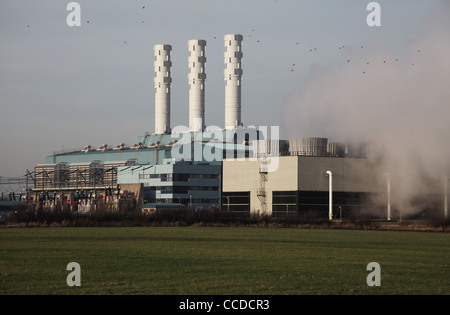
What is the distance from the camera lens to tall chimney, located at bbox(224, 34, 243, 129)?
636 feet

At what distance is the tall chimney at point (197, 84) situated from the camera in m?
196

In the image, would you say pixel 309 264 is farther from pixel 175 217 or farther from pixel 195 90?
pixel 195 90

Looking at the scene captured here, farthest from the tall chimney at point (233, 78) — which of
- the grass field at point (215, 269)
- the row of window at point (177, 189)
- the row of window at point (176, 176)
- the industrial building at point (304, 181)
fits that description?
the grass field at point (215, 269)

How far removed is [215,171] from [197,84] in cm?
3236

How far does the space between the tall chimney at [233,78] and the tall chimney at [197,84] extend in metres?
6.13

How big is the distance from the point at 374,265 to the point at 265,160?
91.7 metres

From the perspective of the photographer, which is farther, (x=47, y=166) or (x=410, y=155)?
(x=47, y=166)

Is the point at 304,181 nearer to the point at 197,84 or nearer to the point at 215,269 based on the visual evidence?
the point at 197,84

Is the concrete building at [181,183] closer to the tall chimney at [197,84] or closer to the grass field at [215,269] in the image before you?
the tall chimney at [197,84]

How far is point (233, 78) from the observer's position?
197m

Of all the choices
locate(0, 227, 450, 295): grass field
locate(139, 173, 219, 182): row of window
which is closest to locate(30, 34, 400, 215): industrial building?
locate(139, 173, 219, 182): row of window
